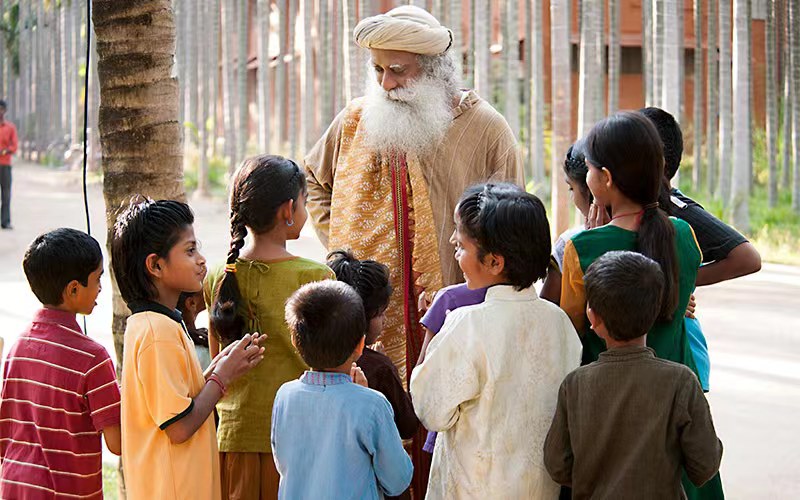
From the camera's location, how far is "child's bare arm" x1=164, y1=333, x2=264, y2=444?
295 cm

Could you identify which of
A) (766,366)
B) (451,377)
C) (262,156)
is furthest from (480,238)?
(766,366)

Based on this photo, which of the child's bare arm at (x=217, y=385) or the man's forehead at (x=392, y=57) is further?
the man's forehead at (x=392, y=57)

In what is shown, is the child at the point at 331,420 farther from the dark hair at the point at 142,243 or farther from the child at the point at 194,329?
the child at the point at 194,329

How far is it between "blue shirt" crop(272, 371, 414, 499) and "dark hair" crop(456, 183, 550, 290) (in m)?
0.53

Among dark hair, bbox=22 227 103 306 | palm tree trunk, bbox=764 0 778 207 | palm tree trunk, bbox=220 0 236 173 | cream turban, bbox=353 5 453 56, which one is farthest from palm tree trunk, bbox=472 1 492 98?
dark hair, bbox=22 227 103 306

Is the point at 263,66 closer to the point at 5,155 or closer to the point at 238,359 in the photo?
the point at 5,155

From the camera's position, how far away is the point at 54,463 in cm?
311

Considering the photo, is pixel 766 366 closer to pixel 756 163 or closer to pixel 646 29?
pixel 646 29

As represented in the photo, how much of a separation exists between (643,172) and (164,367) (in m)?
1.47

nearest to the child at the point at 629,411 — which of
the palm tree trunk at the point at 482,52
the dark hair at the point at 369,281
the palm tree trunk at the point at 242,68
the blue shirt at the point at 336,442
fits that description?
the blue shirt at the point at 336,442

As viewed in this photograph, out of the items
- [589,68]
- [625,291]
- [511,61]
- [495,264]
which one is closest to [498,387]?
[495,264]

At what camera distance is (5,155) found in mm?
16875

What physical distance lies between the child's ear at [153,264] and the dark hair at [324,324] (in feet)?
1.47

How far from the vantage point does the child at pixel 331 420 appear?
284cm
